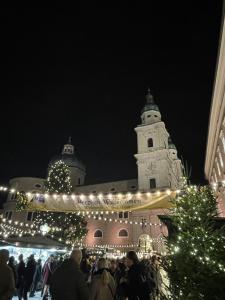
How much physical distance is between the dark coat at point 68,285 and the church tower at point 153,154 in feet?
117

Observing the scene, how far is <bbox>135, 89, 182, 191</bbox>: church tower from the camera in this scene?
39.9 metres

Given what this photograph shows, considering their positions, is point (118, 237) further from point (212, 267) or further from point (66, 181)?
point (212, 267)

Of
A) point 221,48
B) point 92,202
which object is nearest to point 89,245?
point 92,202

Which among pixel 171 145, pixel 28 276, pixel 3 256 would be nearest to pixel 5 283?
pixel 3 256

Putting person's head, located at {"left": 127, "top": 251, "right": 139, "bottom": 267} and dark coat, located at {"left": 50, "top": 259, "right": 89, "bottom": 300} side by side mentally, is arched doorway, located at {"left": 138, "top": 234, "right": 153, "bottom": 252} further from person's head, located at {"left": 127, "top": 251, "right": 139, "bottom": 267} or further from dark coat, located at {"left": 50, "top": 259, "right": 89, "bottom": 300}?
dark coat, located at {"left": 50, "top": 259, "right": 89, "bottom": 300}

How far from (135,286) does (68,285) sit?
2.06 metres

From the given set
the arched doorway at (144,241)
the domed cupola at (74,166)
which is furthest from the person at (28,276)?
the domed cupola at (74,166)

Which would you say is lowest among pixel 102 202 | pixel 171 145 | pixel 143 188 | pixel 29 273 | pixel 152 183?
pixel 29 273

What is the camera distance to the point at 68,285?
372 centimetres

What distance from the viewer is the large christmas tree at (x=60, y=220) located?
104 ft

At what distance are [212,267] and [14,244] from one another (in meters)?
11.2

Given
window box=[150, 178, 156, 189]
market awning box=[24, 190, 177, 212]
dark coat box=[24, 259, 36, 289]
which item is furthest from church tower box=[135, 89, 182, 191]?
dark coat box=[24, 259, 36, 289]

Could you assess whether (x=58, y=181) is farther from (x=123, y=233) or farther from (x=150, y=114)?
(x=150, y=114)

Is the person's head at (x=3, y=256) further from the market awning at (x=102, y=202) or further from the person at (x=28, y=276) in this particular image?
the market awning at (x=102, y=202)
